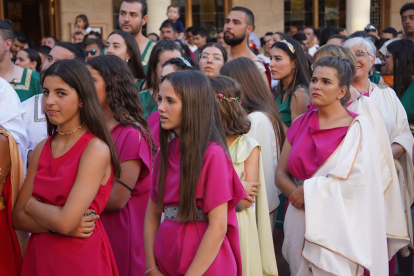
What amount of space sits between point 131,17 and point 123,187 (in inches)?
142

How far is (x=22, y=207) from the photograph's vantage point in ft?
8.34

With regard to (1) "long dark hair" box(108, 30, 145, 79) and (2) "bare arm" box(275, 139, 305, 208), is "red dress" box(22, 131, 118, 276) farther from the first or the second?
(1) "long dark hair" box(108, 30, 145, 79)

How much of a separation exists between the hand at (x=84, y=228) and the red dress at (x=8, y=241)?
0.44 meters

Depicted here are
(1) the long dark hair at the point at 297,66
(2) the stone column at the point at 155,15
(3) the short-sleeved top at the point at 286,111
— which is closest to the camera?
(3) the short-sleeved top at the point at 286,111

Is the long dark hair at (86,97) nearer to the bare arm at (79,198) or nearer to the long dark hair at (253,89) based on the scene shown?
the bare arm at (79,198)

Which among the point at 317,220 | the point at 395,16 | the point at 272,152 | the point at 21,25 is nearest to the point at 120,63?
the point at 272,152

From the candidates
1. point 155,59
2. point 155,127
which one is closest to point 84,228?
point 155,127

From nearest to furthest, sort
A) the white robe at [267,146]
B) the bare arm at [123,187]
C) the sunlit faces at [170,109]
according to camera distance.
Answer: the sunlit faces at [170,109]
the bare arm at [123,187]
the white robe at [267,146]

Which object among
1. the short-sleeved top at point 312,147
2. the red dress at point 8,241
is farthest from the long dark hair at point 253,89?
the red dress at point 8,241

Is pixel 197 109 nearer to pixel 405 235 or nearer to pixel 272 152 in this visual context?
pixel 272 152

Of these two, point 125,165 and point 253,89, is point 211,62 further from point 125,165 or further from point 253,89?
point 125,165

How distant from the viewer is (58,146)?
8.43 feet

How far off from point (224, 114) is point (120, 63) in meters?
0.75

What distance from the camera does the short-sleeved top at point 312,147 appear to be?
3291 millimetres
